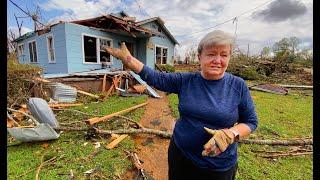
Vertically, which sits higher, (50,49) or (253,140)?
(50,49)

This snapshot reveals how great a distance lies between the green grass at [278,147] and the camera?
13.5ft

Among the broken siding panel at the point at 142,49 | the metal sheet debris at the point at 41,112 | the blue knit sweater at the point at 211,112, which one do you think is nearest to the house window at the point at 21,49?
the broken siding panel at the point at 142,49

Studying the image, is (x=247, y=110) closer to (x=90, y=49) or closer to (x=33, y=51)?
(x=90, y=49)

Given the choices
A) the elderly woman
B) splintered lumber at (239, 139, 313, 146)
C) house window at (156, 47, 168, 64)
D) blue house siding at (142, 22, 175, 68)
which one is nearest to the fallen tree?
splintered lumber at (239, 139, 313, 146)

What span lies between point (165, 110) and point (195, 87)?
250 inches

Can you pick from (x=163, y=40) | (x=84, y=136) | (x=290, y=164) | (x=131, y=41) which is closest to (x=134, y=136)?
(x=84, y=136)

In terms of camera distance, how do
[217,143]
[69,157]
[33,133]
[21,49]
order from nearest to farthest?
[217,143] → [69,157] → [33,133] → [21,49]

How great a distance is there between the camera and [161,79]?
7.18 ft

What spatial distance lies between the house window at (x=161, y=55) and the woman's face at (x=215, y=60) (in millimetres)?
17978

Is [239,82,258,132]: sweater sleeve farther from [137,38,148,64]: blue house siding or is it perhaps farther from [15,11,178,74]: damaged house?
[137,38,148,64]: blue house siding

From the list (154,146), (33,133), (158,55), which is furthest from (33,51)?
(154,146)

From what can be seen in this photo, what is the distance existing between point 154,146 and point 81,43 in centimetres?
983

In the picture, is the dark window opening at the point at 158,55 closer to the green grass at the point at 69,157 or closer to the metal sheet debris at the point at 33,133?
the green grass at the point at 69,157

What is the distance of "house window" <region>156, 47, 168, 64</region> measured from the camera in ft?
65.4
